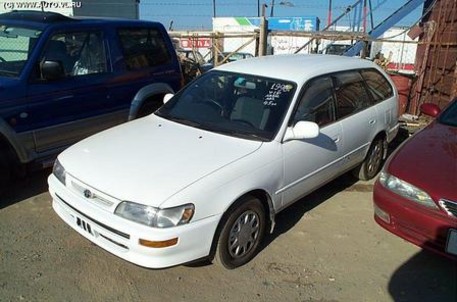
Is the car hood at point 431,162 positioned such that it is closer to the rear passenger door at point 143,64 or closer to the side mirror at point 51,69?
the rear passenger door at point 143,64

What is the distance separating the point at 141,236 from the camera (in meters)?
2.74

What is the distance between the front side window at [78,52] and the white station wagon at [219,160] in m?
1.33

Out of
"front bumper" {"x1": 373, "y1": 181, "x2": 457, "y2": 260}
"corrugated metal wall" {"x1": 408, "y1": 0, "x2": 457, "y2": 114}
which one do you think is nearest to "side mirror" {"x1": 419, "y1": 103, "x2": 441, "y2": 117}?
"front bumper" {"x1": 373, "y1": 181, "x2": 457, "y2": 260}

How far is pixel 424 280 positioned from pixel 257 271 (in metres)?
1.33

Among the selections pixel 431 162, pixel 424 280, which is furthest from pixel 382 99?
pixel 424 280

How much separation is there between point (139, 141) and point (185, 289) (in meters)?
1.28

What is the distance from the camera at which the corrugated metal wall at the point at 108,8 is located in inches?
560

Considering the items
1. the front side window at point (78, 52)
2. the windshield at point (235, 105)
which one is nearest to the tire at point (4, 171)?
the front side window at point (78, 52)

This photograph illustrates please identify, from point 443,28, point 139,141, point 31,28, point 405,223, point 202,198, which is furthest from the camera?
point 443,28

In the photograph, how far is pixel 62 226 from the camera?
399 centimetres

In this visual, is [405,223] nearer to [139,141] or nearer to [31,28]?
[139,141]

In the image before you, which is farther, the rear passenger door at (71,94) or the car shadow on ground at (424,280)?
the rear passenger door at (71,94)

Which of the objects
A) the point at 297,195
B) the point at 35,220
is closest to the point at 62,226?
the point at 35,220

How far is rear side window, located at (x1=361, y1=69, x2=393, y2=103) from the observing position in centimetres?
499
